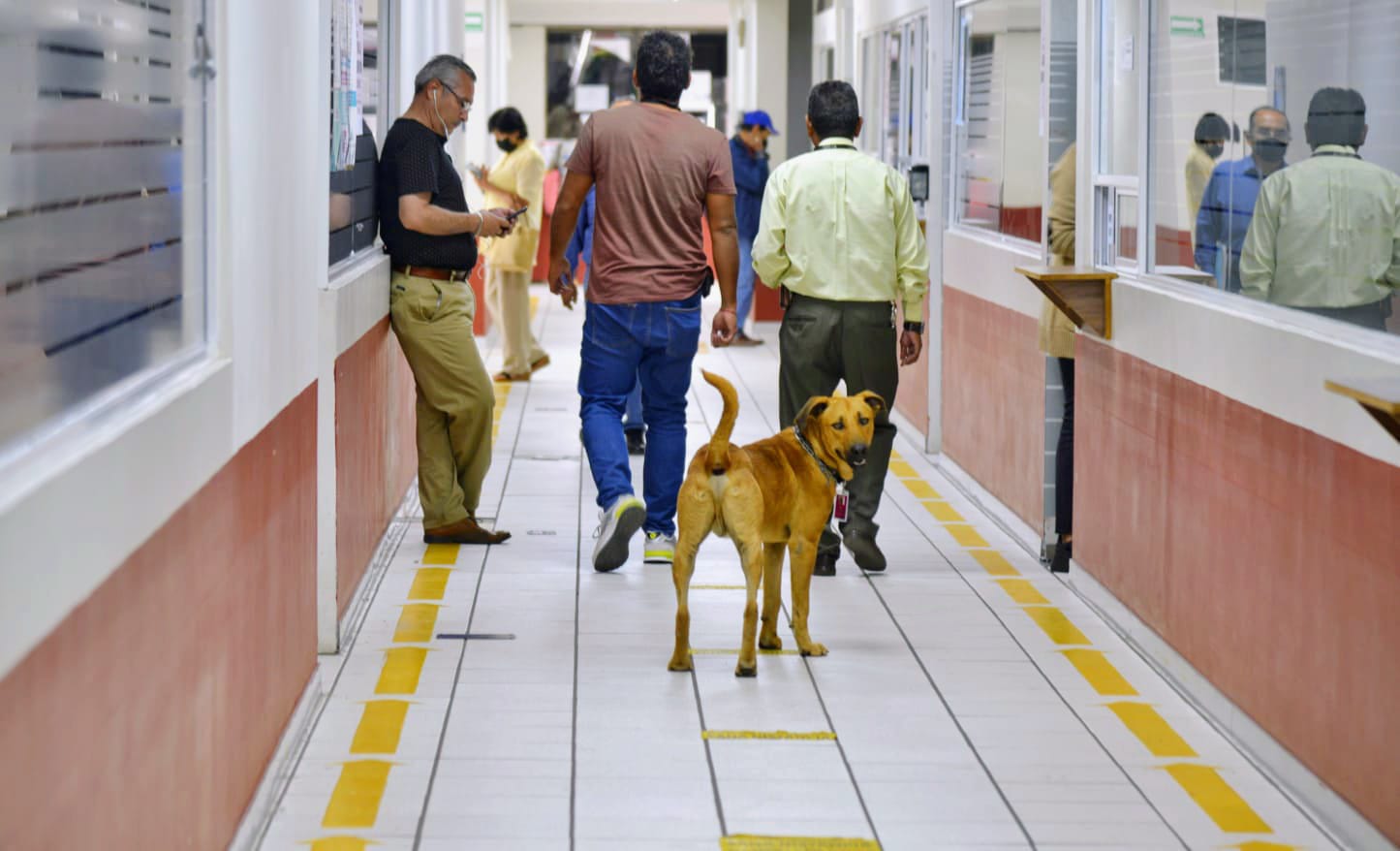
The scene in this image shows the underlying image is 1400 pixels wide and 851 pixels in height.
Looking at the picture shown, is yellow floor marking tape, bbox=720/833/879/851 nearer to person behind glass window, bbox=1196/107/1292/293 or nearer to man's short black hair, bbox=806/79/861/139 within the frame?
person behind glass window, bbox=1196/107/1292/293

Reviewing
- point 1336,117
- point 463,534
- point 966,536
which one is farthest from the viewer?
point 966,536

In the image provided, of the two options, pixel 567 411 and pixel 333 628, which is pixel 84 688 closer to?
pixel 333 628

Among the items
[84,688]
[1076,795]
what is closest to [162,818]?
[84,688]

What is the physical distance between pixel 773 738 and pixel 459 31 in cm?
652

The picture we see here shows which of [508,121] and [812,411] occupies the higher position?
[508,121]

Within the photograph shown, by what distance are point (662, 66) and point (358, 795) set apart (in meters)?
3.12

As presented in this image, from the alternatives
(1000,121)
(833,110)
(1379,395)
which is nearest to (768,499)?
(833,110)

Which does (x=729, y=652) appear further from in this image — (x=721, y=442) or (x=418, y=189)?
(x=418, y=189)

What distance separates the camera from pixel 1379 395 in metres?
2.76

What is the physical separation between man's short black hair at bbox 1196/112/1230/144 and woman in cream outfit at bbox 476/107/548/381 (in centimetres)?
664

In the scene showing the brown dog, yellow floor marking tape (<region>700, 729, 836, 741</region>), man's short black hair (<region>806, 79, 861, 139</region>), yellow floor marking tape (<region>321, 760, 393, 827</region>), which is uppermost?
man's short black hair (<region>806, 79, 861, 139</region>)

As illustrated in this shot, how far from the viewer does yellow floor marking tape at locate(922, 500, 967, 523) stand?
7281 mm

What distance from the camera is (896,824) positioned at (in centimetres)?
372

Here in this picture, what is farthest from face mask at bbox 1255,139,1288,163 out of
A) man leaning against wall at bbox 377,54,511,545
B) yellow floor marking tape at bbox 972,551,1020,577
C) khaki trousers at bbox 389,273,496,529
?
khaki trousers at bbox 389,273,496,529
